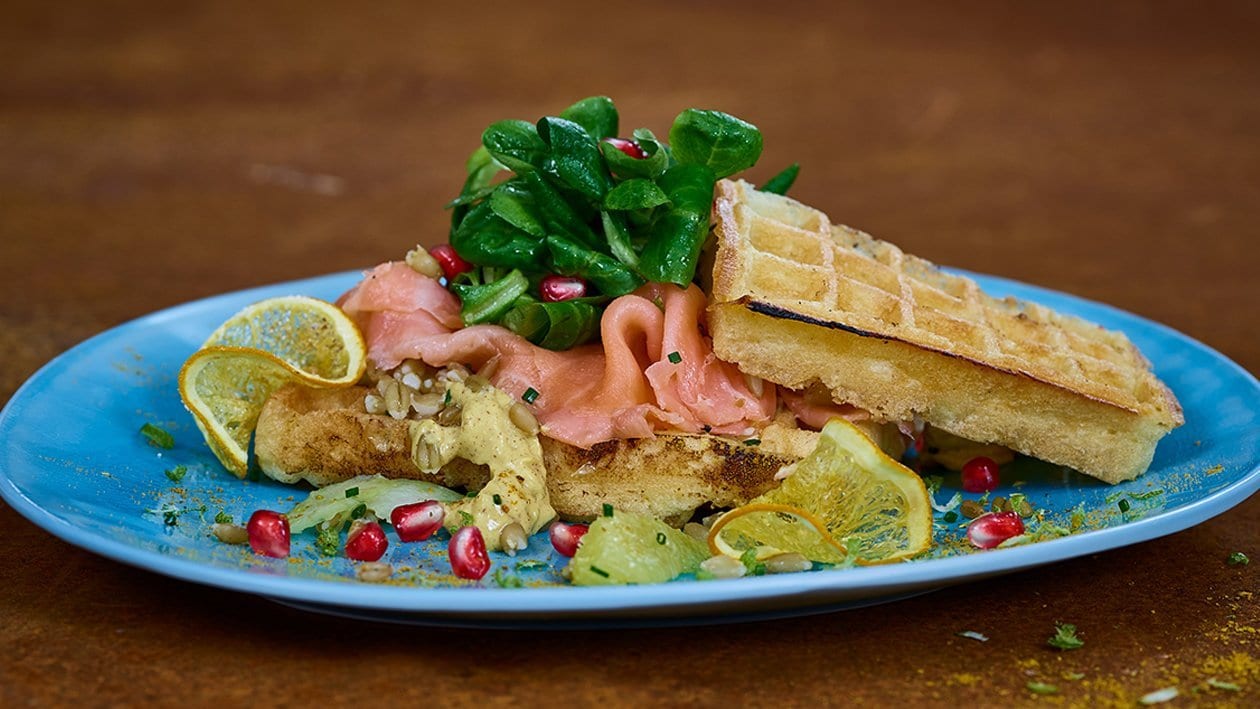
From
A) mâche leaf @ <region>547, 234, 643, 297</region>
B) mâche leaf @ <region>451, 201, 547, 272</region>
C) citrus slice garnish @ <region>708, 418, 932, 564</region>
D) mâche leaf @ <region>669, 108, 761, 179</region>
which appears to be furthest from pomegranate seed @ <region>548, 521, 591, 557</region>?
mâche leaf @ <region>669, 108, 761, 179</region>

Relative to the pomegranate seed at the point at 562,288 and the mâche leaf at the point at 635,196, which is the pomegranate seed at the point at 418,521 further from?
the mâche leaf at the point at 635,196

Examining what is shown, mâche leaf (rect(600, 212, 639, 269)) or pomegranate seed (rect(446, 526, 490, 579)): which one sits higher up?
mâche leaf (rect(600, 212, 639, 269))

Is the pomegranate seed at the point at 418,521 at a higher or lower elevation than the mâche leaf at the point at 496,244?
lower

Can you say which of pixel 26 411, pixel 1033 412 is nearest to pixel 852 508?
pixel 1033 412

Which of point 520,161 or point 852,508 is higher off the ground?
point 520,161

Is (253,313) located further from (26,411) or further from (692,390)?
(692,390)

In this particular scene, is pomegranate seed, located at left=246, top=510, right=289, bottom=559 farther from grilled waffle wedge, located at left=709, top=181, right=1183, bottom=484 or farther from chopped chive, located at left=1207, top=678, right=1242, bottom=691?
chopped chive, located at left=1207, top=678, right=1242, bottom=691

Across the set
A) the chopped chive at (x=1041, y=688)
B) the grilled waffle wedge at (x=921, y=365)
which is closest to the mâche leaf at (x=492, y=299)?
the grilled waffle wedge at (x=921, y=365)
